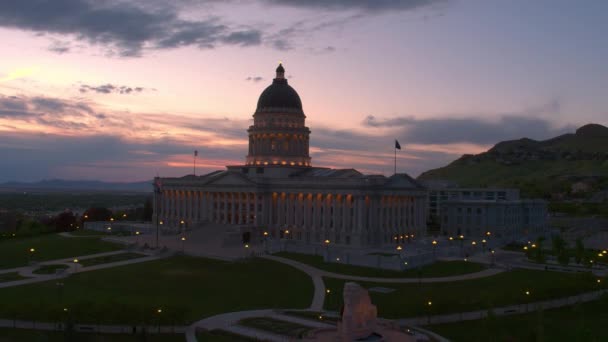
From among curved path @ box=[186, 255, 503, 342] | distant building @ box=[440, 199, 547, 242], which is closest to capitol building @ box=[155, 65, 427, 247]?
distant building @ box=[440, 199, 547, 242]

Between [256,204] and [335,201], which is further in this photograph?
[256,204]

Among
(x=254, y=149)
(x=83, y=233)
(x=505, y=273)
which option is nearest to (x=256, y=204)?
(x=254, y=149)

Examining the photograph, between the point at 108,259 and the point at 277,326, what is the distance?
45.3m

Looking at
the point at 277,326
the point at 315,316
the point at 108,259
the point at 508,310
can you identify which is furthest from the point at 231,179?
the point at 508,310

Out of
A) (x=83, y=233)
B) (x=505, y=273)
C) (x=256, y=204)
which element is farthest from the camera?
(x=83, y=233)

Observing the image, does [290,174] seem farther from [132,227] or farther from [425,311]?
[425,311]

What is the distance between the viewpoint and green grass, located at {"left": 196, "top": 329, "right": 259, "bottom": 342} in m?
46.3

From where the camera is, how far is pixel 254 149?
397 ft

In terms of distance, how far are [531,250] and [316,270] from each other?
3399cm

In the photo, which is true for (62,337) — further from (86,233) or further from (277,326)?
(86,233)

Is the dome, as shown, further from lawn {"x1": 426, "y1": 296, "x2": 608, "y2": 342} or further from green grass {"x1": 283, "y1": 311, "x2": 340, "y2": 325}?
lawn {"x1": 426, "y1": 296, "x2": 608, "y2": 342}

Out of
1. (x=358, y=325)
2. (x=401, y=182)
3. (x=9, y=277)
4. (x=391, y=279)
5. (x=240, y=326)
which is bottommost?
(x=240, y=326)

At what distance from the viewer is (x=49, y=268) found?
3110 inches

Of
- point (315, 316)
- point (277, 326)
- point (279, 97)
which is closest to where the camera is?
point (277, 326)
